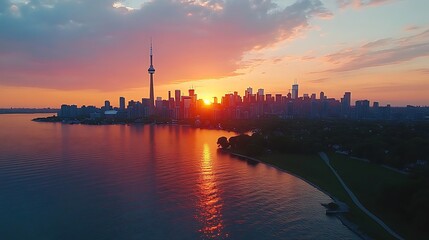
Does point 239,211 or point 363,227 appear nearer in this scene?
point 363,227

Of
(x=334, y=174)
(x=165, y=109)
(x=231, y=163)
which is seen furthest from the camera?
(x=165, y=109)

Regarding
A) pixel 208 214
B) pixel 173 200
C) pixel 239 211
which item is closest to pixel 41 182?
pixel 173 200

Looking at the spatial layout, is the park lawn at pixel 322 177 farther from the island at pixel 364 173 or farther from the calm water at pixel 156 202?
the calm water at pixel 156 202

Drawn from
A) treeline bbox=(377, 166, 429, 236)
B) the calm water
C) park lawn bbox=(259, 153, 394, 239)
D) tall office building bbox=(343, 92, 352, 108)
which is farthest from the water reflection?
tall office building bbox=(343, 92, 352, 108)

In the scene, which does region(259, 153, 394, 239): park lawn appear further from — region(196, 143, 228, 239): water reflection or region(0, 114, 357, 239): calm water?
region(196, 143, 228, 239): water reflection

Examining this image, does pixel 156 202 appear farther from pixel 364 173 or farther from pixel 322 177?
pixel 364 173

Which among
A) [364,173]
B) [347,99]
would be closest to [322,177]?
[364,173]

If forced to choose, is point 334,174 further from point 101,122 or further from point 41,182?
point 101,122
